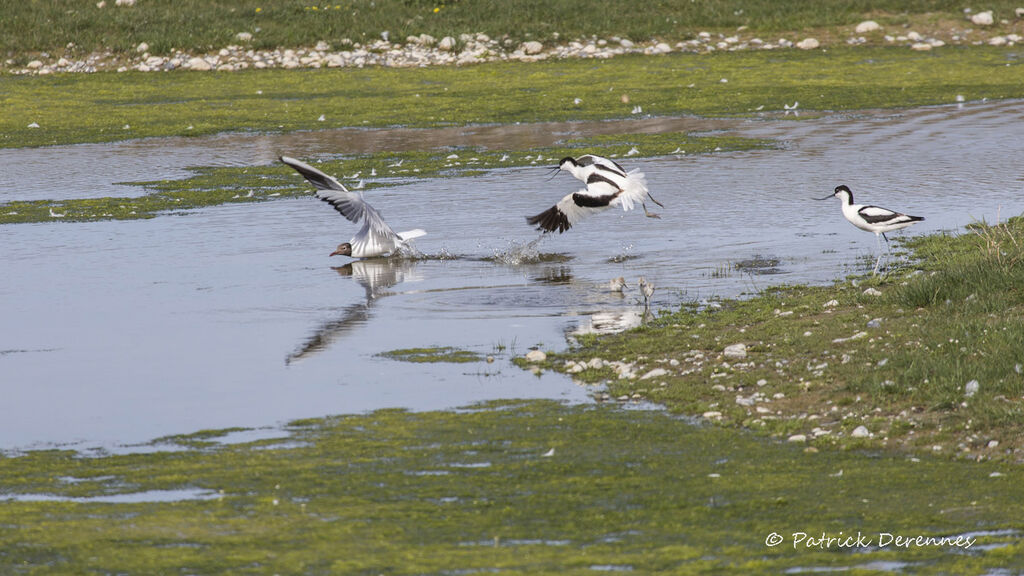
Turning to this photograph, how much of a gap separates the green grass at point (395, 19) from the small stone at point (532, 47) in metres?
0.54

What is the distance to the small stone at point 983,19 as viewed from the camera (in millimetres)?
39594

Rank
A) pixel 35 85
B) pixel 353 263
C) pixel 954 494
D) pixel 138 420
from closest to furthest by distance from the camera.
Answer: pixel 954 494 < pixel 138 420 < pixel 353 263 < pixel 35 85

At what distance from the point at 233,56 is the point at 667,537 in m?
34.5

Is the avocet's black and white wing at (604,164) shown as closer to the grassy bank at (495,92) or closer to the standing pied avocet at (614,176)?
the standing pied avocet at (614,176)

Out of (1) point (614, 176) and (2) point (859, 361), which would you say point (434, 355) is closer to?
(2) point (859, 361)

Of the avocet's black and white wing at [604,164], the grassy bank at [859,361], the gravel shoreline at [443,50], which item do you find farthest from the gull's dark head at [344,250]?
the gravel shoreline at [443,50]

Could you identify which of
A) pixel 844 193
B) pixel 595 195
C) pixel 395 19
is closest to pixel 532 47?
→ pixel 395 19

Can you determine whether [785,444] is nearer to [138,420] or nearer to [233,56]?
[138,420]

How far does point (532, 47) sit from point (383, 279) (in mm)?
24554

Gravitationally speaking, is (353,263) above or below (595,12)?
below

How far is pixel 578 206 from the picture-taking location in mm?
15422

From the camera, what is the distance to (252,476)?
25.0 ft

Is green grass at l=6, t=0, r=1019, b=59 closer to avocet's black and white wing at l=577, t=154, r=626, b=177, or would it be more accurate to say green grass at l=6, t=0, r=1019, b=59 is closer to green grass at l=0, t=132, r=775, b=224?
green grass at l=0, t=132, r=775, b=224

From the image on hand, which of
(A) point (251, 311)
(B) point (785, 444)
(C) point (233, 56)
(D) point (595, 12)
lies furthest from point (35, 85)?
(B) point (785, 444)
